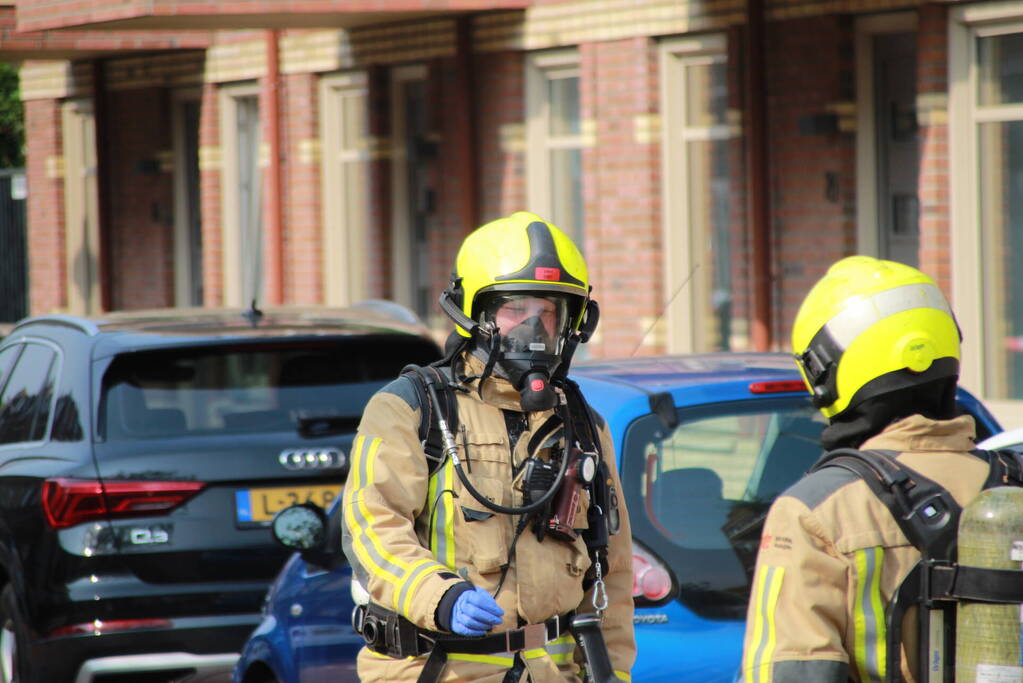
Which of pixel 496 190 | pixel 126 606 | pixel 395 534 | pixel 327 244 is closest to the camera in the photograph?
pixel 395 534

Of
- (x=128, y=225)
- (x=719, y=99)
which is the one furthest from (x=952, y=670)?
(x=128, y=225)

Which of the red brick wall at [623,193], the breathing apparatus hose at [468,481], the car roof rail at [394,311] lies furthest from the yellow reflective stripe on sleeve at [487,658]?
the red brick wall at [623,193]

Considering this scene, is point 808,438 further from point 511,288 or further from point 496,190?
point 496,190

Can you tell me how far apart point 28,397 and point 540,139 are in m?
7.53

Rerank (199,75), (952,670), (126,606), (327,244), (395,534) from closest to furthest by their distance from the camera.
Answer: (952,670) → (395,534) → (126,606) → (327,244) → (199,75)

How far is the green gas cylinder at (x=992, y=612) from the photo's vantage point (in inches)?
97.2

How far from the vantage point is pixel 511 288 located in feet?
11.7

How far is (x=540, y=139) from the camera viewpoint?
13.6 meters

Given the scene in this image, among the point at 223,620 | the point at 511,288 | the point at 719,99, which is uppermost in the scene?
the point at 719,99

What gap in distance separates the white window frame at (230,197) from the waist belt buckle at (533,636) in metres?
14.2

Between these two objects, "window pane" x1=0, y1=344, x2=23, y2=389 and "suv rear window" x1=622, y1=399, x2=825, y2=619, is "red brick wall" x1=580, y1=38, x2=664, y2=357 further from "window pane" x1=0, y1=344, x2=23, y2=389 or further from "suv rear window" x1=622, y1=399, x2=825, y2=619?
"suv rear window" x1=622, y1=399, x2=825, y2=619

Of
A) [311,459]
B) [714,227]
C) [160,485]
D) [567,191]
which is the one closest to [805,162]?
[714,227]

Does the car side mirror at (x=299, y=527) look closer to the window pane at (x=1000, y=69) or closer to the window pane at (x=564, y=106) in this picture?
the window pane at (x=1000, y=69)

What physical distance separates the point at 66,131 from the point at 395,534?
1858 cm
